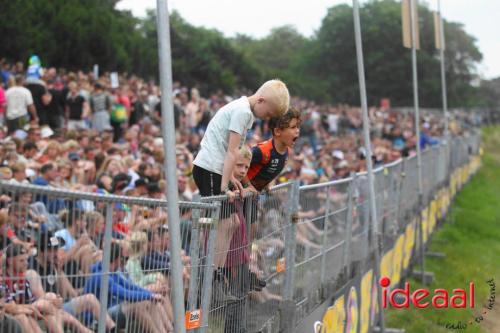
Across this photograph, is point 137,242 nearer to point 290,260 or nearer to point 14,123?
point 290,260

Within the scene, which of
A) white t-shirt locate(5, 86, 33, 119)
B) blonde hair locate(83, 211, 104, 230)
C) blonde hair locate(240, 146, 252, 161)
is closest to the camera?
blonde hair locate(83, 211, 104, 230)

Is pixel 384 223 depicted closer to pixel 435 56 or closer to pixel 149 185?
pixel 149 185

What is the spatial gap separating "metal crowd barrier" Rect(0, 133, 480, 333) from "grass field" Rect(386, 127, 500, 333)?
1.64m

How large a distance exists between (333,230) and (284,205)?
195cm

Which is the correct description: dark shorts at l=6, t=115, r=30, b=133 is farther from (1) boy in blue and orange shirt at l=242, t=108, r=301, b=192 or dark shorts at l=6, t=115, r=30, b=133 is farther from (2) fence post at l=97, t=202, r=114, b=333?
(2) fence post at l=97, t=202, r=114, b=333

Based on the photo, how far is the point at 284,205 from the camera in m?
6.88

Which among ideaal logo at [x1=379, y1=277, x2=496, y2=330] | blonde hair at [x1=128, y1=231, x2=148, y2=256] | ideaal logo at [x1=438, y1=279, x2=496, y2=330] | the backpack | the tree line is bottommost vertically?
ideaal logo at [x1=438, y1=279, x2=496, y2=330]

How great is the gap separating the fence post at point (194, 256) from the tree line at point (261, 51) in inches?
843

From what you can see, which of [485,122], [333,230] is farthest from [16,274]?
[485,122]

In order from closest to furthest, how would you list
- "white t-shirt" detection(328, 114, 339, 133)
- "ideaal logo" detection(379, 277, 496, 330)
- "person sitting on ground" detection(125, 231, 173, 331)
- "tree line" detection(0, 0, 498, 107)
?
"person sitting on ground" detection(125, 231, 173, 331)
"ideaal logo" detection(379, 277, 496, 330)
"tree line" detection(0, 0, 498, 107)
"white t-shirt" detection(328, 114, 339, 133)

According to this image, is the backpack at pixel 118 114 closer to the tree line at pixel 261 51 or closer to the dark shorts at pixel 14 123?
the dark shorts at pixel 14 123

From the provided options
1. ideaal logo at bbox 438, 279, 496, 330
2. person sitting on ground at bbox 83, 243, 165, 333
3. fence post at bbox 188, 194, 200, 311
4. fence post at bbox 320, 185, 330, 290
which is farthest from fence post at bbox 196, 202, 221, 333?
ideaal logo at bbox 438, 279, 496, 330

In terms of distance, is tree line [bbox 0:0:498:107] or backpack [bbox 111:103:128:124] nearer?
backpack [bbox 111:103:128:124]

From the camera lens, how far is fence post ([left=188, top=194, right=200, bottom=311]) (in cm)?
493
